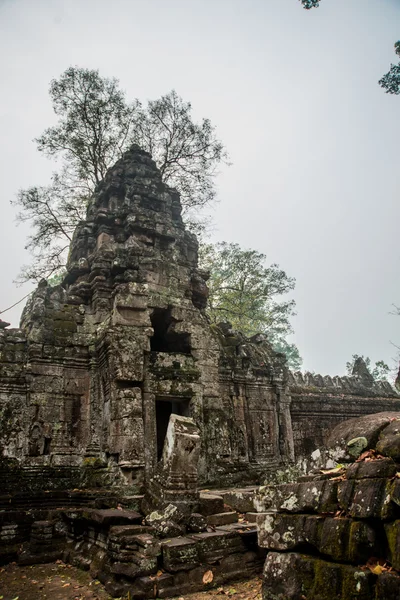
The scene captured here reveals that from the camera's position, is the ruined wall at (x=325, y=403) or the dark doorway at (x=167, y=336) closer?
the dark doorway at (x=167, y=336)

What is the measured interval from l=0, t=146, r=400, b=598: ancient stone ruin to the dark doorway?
0.11 feet

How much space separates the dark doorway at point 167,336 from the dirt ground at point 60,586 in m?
4.79

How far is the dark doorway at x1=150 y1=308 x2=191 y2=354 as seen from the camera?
33.3 ft

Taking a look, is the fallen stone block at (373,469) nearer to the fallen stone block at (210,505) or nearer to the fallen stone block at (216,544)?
the fallen stone block at (216,544)

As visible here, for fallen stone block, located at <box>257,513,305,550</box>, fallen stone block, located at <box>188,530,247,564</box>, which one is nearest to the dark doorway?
fallen stone block, located at <box>188,530,247,564</box>

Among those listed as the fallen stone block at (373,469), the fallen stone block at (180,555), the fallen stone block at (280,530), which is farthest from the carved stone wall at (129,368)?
the fallen stone block at (373,469)

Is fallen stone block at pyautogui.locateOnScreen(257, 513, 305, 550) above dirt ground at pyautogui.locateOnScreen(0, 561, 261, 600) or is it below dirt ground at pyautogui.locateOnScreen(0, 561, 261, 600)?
above

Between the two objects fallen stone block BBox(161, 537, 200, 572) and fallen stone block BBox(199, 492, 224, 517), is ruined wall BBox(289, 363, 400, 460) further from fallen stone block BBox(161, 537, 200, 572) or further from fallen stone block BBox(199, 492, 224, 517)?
fallen stone block BBox(161, 537, 200, 572)

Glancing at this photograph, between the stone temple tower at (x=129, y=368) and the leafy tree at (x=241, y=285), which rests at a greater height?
the leafy tree at (x=241, y=285)

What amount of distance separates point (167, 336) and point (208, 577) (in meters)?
5.64

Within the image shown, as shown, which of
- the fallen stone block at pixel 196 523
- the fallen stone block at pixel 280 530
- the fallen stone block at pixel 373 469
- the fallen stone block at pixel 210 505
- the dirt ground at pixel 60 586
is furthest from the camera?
the fallen stone block at pixel 210 505

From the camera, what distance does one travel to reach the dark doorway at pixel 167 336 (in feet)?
33.3

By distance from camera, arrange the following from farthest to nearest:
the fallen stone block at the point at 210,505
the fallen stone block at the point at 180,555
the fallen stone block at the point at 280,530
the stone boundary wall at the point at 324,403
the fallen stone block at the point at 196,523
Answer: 1. the stone boundary wall at the point at 324,403
2. the fallen stone block at the point at 210,505
3. the fallen stone block at the point at 196,523
4. the fallen stone block at the point at 180,555
5. the fallen stone block at the point at 280,530

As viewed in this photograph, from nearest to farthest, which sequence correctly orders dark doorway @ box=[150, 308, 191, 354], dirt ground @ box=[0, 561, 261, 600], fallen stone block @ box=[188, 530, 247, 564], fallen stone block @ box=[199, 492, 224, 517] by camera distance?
1. dirt ground @ box=[0, 561, 261, 600]
2. fallen stone block @ box=[188, 530, 247, 564]
3. fallen stone block @ box=[199, 492, 224, 517]
4. dark doorway @ box=[150, 308, 191, 354]
